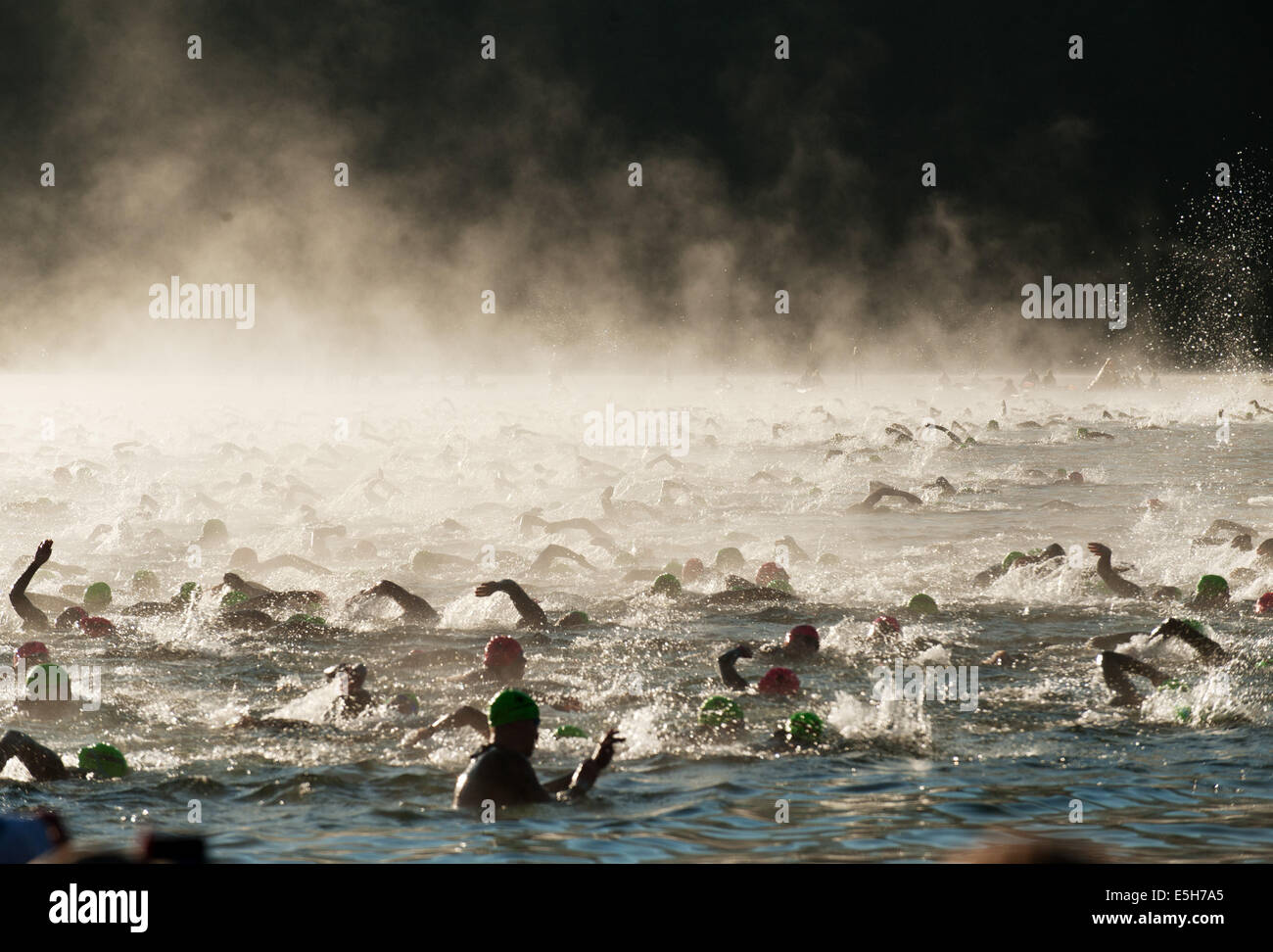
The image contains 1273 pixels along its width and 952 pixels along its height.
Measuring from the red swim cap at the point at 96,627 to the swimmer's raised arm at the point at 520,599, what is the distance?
3.76 meters

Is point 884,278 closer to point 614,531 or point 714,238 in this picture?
point 714,238

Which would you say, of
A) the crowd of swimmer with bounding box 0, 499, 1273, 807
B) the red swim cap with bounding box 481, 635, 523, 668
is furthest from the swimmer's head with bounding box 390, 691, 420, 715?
the red swim cap with bounding box 481, 635, 523, 668

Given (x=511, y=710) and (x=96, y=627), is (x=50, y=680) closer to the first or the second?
(x=96, y=627)

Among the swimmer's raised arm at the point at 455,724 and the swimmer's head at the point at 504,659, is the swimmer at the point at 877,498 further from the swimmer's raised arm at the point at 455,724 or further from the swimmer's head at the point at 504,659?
the swimmer's raised arm at the point at 455,724

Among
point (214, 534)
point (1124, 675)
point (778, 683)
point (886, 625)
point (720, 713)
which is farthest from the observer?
point (214, 534)

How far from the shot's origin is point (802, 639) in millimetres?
11141

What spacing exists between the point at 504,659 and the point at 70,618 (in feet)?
17.1

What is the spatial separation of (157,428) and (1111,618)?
31.2 m

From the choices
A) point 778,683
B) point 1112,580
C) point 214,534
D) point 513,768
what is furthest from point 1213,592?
point 214,534

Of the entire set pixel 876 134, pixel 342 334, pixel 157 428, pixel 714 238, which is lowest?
pixel 157 428

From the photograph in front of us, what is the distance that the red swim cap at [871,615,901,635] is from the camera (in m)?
11.7

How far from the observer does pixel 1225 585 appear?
1316 centimetres

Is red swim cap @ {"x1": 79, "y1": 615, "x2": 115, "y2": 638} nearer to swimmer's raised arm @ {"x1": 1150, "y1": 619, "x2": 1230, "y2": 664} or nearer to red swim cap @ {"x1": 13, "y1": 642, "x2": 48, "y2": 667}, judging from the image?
red swim cap @ {"x1": 13, "y1": 642, "x2": 48, "y2": 667}
